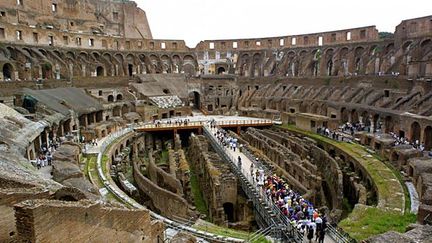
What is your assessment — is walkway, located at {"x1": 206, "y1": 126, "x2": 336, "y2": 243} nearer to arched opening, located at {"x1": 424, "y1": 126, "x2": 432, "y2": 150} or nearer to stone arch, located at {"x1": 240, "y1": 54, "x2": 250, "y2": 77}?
arched opening, located at {"x1": 424, "y1": 126, "x2": 432, "y2": 150}

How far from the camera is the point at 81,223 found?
30.1ft

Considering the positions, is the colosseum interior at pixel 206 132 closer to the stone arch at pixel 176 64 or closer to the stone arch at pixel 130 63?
the stone arch at pixel 176 64

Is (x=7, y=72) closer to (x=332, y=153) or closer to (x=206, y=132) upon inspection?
(x=206, y=132)

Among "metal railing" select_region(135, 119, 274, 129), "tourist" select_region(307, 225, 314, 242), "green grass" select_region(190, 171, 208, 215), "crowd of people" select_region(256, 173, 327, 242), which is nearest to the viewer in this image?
"tourist" select_region(307, 225, 314, 242)

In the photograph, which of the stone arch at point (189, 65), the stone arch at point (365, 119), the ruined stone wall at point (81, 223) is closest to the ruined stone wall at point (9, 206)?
the ruined stone wall at point (81, 223)

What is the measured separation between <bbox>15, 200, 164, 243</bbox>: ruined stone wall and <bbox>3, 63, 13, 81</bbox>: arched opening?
3220 centimetres

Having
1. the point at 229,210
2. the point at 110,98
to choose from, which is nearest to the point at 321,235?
the point at 229,210

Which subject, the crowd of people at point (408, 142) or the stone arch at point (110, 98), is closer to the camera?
the crowd of people at point (408, 142)

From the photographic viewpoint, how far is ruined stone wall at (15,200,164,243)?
7.83 metres

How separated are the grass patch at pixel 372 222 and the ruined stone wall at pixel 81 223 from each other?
7274 mm

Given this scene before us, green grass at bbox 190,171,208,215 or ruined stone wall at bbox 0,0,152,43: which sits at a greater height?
ruined stone wall at bbox 0,0,152,43

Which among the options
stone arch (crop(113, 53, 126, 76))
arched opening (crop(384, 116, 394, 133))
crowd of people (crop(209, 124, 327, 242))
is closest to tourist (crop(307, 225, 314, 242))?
crowd of people (crop(209, 124, 327, 242))

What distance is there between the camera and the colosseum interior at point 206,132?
42.3ft

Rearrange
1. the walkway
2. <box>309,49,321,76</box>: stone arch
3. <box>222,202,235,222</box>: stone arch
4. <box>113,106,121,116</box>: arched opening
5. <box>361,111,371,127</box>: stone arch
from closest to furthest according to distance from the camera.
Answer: the walkway → <box>222,202,235,222</box>: stone arch → <box>361,111,371,127</box>: stone arch → <box>113,106,121,116</box>: arched opening → <box>309,49,321,76</box>: stone arch
